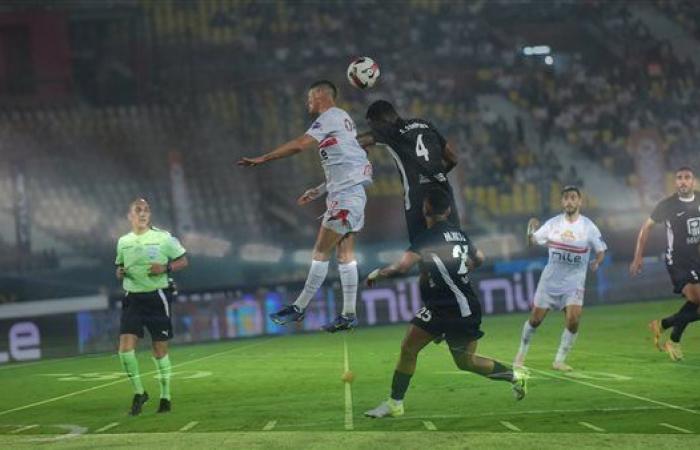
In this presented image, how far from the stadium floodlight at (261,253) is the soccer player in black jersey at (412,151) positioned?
1860 cm

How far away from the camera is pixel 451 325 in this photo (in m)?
9.89

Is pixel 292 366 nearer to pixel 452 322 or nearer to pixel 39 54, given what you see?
pixel 452 322

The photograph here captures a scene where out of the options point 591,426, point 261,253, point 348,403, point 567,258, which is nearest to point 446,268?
point 591,426

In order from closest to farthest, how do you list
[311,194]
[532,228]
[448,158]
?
[311,194], [448,158], [532,228]

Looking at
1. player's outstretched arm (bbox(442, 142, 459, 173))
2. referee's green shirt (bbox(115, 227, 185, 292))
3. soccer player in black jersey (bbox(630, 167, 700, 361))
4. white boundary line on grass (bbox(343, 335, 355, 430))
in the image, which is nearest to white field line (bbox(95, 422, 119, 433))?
referee's green shirt (bbox(115, 227, 185, 292))

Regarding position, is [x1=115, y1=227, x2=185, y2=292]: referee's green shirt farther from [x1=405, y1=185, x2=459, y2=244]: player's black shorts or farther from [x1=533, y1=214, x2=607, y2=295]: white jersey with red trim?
[x1=533, y1=214, x2=607, y2=295]: white jersey with red trim

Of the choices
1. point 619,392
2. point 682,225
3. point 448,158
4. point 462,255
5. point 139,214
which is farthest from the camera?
point 682,225

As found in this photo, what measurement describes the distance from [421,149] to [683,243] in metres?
6.10

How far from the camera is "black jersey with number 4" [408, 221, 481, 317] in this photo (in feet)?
31.6

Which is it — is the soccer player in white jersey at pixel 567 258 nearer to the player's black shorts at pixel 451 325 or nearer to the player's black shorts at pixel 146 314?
the player's black shorts at pixel 451 325

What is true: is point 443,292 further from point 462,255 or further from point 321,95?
point 321,95

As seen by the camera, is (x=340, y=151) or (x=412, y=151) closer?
(x=340, y=151)

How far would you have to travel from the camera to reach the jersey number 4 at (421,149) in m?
10.3

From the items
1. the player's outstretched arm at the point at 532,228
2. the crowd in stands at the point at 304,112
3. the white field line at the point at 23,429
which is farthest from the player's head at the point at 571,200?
the crowd in stands at the point at 304,112
